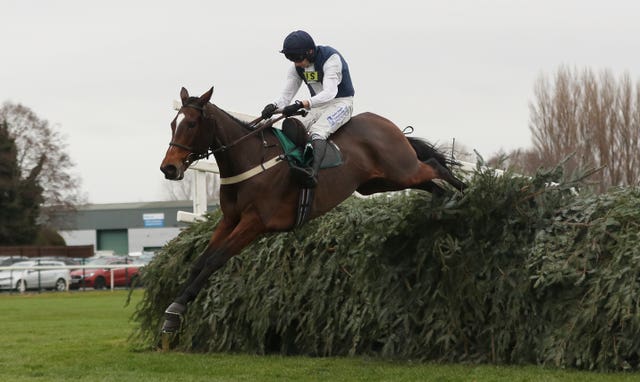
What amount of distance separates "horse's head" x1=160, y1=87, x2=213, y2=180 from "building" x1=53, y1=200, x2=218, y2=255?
6619 cm

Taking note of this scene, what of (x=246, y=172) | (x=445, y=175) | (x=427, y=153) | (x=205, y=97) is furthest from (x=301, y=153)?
(x=427, y=153)

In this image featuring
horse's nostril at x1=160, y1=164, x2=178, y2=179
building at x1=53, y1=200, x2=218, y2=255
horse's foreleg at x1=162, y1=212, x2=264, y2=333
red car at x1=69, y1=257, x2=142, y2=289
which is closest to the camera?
horse's nostril at x1=160, y1=164, x2=178, y2=179

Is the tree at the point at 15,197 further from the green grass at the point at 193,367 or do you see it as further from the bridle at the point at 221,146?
the bridle at the point at 221,146

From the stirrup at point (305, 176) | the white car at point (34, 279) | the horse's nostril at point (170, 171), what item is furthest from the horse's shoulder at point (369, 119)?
the white car at point (34, 279)

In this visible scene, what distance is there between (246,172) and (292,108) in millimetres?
746

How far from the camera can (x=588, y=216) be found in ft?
30.2

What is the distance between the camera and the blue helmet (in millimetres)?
9062

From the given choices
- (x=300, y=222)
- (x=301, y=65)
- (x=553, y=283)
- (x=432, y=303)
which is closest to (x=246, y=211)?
(x=300, y=222)

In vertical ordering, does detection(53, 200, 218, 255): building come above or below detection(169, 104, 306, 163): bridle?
above

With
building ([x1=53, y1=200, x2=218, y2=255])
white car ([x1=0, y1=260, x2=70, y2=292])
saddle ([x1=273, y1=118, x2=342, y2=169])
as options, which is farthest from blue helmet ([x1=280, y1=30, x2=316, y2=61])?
building ([x1=53, y1=200, x2=218, y2=255])

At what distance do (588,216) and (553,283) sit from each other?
76cm

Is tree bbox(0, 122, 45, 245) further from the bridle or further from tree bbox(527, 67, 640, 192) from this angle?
the bridle

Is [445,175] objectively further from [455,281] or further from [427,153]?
[455,281]

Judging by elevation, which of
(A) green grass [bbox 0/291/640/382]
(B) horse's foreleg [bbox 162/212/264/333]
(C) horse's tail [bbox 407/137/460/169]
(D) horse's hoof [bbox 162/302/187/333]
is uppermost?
(C) horse's tail [bbox 407/137/460/169]
